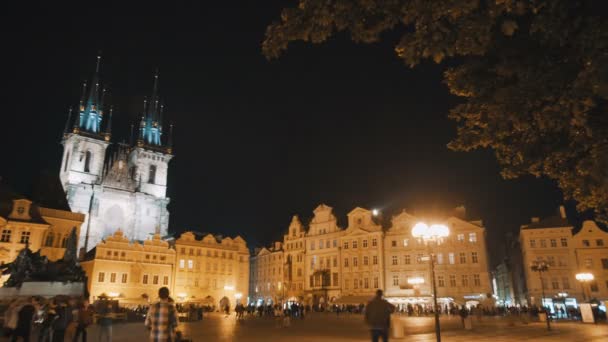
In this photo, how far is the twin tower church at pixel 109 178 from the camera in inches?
2768

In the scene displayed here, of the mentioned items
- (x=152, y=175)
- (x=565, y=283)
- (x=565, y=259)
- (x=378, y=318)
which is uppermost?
(x=152, y=175)

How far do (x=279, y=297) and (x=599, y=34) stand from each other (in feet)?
212

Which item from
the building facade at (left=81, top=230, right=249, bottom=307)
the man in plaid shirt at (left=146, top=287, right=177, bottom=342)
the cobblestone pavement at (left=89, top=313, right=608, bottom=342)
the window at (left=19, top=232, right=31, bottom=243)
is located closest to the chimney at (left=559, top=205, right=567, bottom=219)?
the cobblestone pavement at (left=89, top=313, right=608, bottom=342)

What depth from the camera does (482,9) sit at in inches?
271

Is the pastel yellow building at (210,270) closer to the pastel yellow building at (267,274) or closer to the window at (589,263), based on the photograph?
the pastel yellow building at (267,274)

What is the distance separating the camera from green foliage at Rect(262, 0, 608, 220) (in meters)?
6.64

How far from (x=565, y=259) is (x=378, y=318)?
156 feet

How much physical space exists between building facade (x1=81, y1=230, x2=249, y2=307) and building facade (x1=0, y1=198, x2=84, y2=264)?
184 inches

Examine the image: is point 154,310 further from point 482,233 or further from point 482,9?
point 482,233

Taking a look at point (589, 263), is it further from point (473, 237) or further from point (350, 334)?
point (350, 334)

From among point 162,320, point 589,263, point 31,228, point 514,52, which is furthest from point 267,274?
point 514,52

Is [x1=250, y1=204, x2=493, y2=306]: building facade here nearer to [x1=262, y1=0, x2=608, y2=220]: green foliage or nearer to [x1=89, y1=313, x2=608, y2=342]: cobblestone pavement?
[x1=89, y1=313, x2=608, y2=342]: cobblestone pavement

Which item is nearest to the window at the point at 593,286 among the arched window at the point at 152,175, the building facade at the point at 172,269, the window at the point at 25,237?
the building facade at the point at 172,269

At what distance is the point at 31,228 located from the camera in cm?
4628
